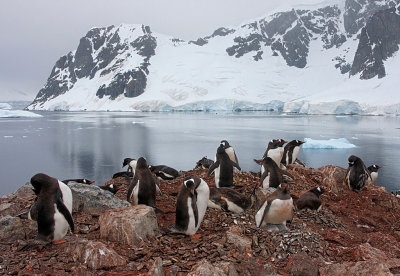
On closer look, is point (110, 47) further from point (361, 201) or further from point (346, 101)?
point (361, 201)

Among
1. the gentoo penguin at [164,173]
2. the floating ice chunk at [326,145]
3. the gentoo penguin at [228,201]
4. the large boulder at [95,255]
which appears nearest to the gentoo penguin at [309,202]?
the gentoo penguin at [228,201]

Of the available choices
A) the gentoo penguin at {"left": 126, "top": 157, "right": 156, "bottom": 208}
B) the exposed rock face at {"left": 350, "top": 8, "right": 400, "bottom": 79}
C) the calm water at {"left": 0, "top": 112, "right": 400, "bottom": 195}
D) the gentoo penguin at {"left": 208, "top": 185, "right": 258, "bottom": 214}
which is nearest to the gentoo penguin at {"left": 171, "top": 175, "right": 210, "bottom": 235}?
the gentoo penguin at {"left": 208, "top": 185, "right": 258, "bottom": 214}

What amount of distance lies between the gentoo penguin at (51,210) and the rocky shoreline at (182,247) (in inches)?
6.8

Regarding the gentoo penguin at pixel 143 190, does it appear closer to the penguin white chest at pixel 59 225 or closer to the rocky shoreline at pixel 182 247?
the rocky shoreline at pixel 182 247

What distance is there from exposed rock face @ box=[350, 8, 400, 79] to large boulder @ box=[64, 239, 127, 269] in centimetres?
10468

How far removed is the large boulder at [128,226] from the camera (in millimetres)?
4574

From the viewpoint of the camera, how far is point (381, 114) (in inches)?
2576

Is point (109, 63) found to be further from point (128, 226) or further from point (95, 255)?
point (95, 255)

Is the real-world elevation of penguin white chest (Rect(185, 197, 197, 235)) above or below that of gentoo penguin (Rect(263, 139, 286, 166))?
below

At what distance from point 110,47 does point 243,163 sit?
145312 mm

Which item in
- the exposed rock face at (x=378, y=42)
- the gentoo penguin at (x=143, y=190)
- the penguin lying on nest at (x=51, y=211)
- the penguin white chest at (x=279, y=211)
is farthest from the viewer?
the exposed rock face at (x=378, y=42)

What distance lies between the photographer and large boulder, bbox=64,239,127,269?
4.02 metres

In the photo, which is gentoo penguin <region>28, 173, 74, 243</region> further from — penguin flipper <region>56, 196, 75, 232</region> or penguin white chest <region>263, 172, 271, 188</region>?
penguin white chest <region>263, 172, 271, 188</region>

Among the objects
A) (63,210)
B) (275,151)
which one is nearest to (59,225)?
(63,210)
